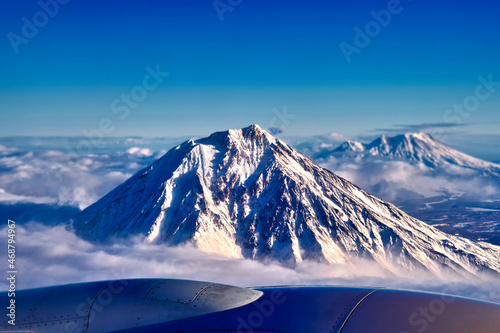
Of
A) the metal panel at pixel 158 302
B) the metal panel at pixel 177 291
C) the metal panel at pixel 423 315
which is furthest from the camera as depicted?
the metal panel at pixel 177 291

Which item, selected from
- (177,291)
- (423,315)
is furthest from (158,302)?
(423,315)

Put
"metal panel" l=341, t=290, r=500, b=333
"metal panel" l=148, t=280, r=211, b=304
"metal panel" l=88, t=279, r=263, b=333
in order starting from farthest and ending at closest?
"metal panel" l=148, t=280, r=211, b=304 < "metal panel" l=88, t=279, r=263, b=333 < "metal panel" l=341, t=290, r=500, b=333

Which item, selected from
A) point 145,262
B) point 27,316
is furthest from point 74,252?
point 27,316

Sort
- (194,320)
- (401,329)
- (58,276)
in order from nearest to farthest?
(401,329) → (194,320) → (58,276)

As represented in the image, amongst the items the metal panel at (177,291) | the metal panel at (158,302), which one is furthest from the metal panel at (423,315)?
the metal panel at (177,291)

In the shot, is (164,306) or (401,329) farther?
(164,306)

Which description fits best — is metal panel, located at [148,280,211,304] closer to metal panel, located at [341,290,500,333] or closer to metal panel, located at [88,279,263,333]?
metal panel, located at [88,279,263,333]

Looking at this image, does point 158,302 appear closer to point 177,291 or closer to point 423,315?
point 177,291

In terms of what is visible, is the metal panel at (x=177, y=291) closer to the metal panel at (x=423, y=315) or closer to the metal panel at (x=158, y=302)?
the metal panel at (x=158, y=302)

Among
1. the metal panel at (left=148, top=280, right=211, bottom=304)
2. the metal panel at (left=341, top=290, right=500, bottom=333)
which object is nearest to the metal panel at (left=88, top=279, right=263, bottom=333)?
the metal panel at (left=148, top=280, right=211, bottom=304)

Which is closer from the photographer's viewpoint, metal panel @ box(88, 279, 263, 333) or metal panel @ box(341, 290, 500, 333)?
metal panel @ box(341, 290, 500, 333)

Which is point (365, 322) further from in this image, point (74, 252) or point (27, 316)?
point (74, 252)
